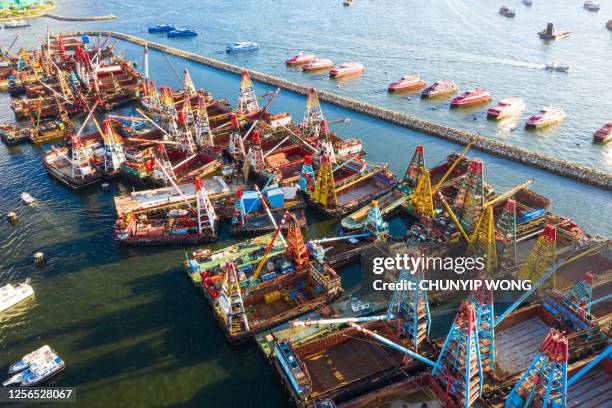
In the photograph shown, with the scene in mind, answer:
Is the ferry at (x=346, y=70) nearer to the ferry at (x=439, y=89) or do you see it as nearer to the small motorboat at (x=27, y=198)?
the ferry at (x=439, y=89)

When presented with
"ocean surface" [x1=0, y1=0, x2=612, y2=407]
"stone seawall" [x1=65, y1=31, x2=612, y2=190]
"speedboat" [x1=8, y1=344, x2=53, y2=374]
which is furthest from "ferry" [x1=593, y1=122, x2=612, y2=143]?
"speedboat" [x1=8, y1=344, x2=53, y2=374]

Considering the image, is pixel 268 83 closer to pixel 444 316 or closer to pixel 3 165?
pixel 3 165

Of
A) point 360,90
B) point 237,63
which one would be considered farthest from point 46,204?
point 237,63

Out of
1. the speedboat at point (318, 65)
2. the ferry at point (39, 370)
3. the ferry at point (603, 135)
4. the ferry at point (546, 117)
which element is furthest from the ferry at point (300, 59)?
the ferry at point (39, 370)

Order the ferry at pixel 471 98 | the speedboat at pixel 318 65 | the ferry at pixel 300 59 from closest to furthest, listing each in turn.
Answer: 1. the ferry at pixel 471 98
2. the speedboat at pixel 318 65
3. the ferry at pixel 300 59

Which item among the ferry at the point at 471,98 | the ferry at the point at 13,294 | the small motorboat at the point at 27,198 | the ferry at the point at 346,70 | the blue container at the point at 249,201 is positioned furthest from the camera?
the ferry at the point at 346,70

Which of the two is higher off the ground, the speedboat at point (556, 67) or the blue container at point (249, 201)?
the speedboat at point (556, 67)

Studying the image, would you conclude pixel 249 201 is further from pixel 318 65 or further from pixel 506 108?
pixel 318 65
